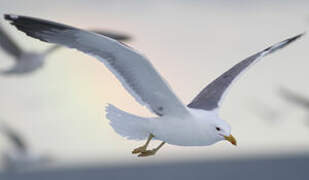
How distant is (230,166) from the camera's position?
3359 inches

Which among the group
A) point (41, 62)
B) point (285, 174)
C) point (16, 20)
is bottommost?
point (285, 174)

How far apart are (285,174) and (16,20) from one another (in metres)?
68.4

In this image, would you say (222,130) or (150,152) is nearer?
(222,130)

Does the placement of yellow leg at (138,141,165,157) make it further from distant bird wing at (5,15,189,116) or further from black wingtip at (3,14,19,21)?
black wingtip at (3,14,19,21)

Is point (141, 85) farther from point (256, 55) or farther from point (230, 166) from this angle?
point (230, 166)

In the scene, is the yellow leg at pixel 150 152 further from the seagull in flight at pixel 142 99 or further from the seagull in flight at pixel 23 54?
the seagull in flight at pixel 23 54

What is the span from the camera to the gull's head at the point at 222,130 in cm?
907

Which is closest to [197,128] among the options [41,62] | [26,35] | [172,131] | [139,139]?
[172,131]

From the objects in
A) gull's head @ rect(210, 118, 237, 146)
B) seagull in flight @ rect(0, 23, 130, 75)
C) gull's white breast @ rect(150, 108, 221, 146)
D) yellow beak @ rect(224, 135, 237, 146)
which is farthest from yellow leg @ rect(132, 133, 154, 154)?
seagull in flight @ rect(0, 23, 130, 75)

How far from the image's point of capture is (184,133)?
9211 mm

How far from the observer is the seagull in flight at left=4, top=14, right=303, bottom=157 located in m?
8.63

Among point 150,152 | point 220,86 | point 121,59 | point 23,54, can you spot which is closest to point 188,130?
point 150,152

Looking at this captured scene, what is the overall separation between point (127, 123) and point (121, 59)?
1.00 m

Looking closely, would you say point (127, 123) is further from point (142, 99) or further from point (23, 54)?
point (23, 54)
